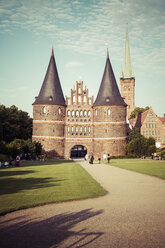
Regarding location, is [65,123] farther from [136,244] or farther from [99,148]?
[136,244]

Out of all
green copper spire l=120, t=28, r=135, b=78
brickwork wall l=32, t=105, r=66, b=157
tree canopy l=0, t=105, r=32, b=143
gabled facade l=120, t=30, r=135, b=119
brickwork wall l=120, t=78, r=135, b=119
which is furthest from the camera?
brickwork wall l=120, t=78, r=135, b=119

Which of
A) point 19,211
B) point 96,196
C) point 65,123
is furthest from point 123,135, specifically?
point 19,211

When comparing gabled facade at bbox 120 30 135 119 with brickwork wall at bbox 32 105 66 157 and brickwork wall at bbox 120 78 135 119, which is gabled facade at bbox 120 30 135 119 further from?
brickwork wall at bbox 32 105 66 157

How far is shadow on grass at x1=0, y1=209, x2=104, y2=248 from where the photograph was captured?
6.00 metres

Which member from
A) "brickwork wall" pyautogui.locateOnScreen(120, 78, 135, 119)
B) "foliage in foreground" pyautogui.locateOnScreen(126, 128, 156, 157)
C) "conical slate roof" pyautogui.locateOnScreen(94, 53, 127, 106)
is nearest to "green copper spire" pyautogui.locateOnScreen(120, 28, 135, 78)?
"brickwork wall" pyautogui.locateOnScreen(120, 78, 135, 119)

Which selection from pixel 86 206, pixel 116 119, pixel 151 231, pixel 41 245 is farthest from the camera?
pixel 116 119

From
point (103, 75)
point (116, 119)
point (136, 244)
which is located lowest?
point (136, 244)

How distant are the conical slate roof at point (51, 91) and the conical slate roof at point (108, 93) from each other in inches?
314

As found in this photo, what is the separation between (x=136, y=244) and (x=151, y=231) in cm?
108

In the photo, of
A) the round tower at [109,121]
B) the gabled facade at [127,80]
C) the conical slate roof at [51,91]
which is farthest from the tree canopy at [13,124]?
the gabled facade at [127,80]

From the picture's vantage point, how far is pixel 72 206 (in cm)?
946

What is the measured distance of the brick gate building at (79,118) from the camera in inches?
1807

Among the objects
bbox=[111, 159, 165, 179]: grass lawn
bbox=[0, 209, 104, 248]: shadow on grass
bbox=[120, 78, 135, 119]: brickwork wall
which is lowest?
bbox=[0, 209, 104, 248]: shadow on grass

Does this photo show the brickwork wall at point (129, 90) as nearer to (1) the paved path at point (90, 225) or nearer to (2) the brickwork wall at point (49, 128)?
(2) the brickwork wall at point (49, 128)
